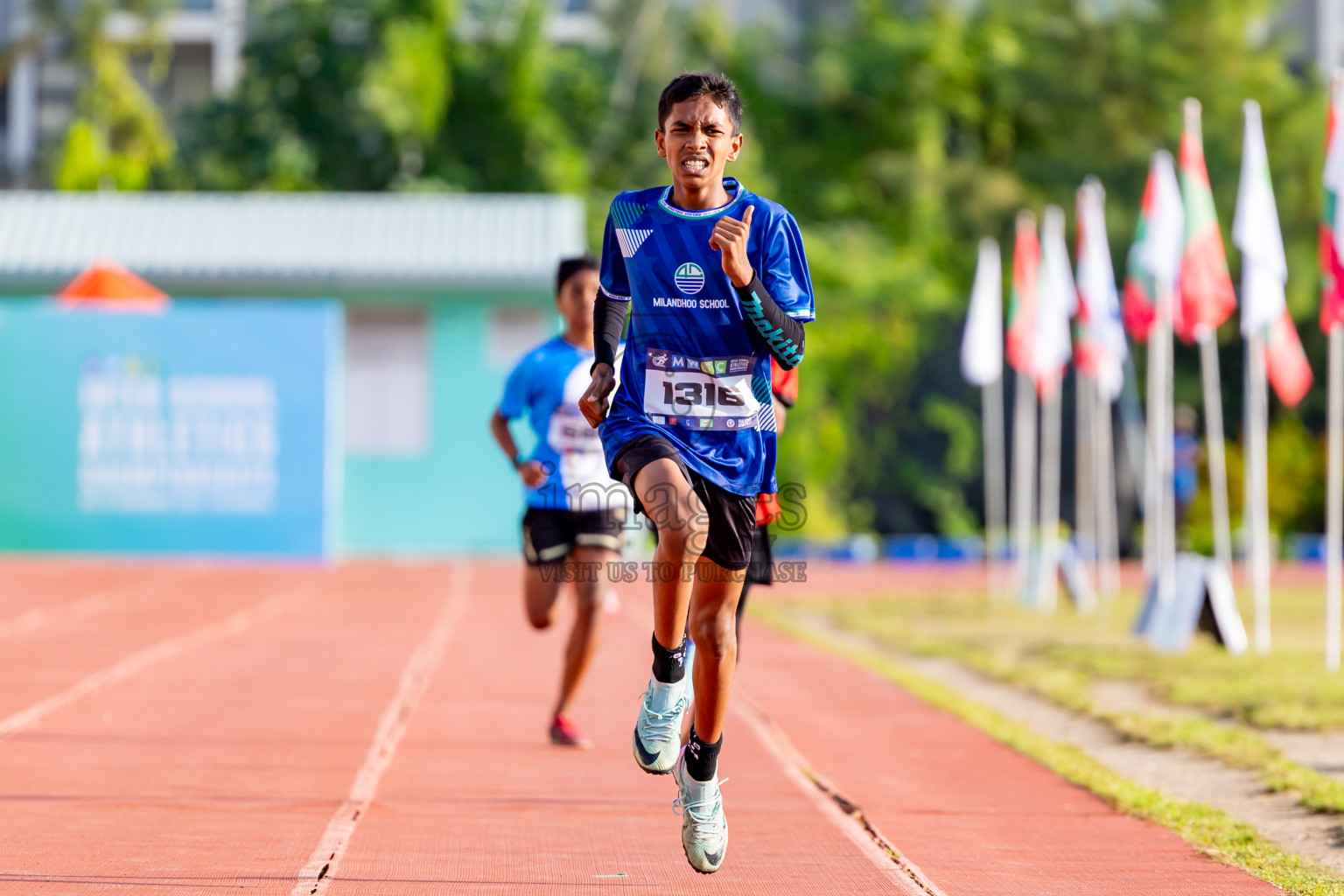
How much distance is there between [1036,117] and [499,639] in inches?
913

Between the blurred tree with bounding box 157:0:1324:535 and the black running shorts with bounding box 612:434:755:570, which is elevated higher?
the blurred tree with bounding box 157:0:1324:535

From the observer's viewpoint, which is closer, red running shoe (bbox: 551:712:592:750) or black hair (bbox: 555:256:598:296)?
red running shoe (bbox: 551:712:592:750)

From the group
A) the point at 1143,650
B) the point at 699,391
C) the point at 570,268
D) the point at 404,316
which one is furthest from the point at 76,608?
the point at 699,391

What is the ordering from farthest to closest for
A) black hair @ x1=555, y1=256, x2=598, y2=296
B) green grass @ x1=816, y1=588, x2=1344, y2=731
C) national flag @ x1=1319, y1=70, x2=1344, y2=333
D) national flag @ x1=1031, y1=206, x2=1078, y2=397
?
1. national flag @ x1=1031, y1=206, x2=1078, y2=397
2. national flag @ x1=1319, y1=70, x2=1344, y2=333
3. green grass @ x1=816, y1=588, x2=1344, y2=731
4. black hair @ x1=555, y1=256, x2=598, y2=296

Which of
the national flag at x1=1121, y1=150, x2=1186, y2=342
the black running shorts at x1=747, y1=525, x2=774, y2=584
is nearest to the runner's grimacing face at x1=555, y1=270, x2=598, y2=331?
the black running shorts at x1=747, y1=525, x2=774, y2=584

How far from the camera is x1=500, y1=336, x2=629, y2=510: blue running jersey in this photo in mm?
7176

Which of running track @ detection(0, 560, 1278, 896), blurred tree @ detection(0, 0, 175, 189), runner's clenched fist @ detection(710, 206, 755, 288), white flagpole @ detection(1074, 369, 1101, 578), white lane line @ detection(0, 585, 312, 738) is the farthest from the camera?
blurred tree @ detection(0, 0, 175, 189)

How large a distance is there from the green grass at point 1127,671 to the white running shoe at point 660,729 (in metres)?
2.69

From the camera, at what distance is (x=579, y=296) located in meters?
7.17

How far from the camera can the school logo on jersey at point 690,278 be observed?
4469 mm

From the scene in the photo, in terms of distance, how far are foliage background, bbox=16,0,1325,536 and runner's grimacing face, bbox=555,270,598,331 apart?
1514 centimetres

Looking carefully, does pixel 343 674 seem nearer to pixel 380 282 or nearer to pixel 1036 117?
pixel 380 282

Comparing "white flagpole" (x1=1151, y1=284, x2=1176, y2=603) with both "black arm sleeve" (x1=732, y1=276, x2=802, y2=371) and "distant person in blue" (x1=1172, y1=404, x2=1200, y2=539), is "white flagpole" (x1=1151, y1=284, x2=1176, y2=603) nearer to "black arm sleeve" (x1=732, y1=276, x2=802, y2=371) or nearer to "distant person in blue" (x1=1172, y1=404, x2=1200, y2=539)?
"black arm sleeve" (x1=732, y1=276, x2=802, y2=371)

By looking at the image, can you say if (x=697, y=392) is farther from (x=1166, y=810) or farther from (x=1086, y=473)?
(x=1086, y=473)
